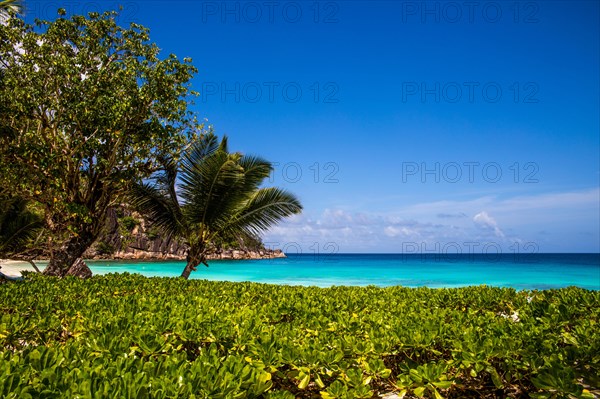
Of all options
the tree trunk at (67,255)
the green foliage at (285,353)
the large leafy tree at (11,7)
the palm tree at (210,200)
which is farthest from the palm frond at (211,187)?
the green foliage at (285,353)

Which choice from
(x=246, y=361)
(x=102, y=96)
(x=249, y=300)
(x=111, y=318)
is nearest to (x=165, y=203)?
(x=102, y=96)

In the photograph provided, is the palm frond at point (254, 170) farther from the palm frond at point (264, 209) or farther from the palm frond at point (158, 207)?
the palm frond at point (158, 207)

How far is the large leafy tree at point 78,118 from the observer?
10281mm

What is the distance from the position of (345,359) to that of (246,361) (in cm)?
77

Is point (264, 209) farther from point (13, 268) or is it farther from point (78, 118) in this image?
point (13, 268)

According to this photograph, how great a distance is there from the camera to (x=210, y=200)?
40.7 ft

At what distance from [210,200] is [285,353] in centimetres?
987

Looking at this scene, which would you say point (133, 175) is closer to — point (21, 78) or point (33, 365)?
point (21, 78)

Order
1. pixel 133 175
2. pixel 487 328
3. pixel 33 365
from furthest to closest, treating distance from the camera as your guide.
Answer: pixel 133 175, pixel 487 328, pixel 33 365

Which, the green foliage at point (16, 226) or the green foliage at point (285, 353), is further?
the green foliage at point (16, 226)

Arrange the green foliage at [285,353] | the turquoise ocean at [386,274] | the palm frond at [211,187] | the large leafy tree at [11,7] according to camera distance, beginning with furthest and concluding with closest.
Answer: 1. the turquoise ocean at [386,274]
2. the palm frond at [211,187]
3. the large leafy tree at [11,7]
4. the green foliage at [285,353]

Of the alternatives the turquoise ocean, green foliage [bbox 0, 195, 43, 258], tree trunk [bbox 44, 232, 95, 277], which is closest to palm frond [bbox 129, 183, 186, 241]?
tree trunk [bbox 44, 232, 95, 277]

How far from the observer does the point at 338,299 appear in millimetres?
6141

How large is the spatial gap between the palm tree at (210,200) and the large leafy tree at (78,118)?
94 centimetres
